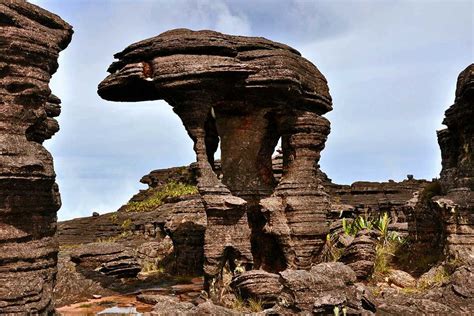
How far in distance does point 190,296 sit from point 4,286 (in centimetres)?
610

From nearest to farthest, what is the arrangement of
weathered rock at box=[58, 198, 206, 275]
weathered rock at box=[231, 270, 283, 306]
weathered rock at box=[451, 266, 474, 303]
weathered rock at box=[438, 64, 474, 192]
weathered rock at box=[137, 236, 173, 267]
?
weathered rock at box=[451, 266, 474, 303], weathered rock at box=[231, 270, 283, 306], weathered rock at box=[438, 64, 474, 192], weathered rock at box=[58, 198, 206, 275], weathered rock at box=[137, 236, 173, 267]

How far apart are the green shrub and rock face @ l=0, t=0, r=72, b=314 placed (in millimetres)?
18422

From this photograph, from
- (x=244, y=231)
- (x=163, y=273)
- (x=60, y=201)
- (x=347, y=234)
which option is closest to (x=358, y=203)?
(x=347, y=234)

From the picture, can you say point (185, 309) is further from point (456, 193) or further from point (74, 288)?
point (456, 193)

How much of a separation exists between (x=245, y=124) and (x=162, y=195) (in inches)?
592

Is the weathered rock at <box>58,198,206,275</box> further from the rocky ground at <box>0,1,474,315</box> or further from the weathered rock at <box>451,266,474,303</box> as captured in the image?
the weathered rock at <box>451,266,474,303</box>

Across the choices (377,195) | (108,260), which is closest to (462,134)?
(108,260)

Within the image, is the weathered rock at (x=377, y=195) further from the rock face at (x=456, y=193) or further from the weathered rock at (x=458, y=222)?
the weathered rock at (x=458, y=222)

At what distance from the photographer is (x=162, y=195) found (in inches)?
1108

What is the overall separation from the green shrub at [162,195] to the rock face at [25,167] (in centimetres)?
1842

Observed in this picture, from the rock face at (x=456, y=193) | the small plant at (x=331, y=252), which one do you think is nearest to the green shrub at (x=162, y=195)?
the small plant at (x=331, y=252)

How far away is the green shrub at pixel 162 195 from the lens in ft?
88.0

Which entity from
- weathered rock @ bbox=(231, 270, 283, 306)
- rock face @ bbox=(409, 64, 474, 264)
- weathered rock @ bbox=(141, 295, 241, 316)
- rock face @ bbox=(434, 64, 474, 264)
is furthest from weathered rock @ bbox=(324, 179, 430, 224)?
weathered rock @ bbox=(141, 295, 241, 316)

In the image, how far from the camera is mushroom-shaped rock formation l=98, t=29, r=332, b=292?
38.8ft
